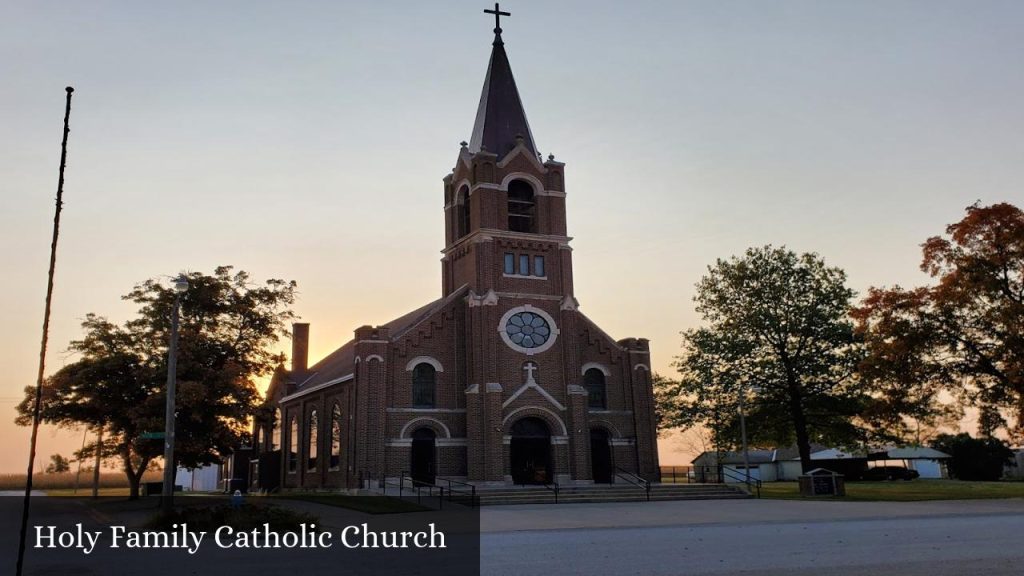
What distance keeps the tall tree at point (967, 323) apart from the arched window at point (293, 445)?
30.6 m

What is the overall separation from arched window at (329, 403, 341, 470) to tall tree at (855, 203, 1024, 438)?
24468 mm

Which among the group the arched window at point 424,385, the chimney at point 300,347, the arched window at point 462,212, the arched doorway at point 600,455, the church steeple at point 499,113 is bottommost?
the arched doorway at point 600,455

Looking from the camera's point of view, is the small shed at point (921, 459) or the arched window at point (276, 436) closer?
the arched window at point (276, 436)

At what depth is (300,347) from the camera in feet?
206

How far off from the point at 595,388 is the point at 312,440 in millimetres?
15613

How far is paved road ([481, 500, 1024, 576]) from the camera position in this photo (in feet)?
42.1

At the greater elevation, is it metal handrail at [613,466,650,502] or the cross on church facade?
the cross on church facade

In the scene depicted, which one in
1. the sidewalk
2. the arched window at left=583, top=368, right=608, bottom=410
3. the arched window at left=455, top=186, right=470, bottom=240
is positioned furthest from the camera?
the arched window at left=455, top=186, right=470, bottom=240

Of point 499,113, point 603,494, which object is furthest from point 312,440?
point 499,113

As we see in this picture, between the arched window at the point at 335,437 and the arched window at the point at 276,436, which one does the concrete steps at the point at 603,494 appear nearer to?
the arched window at the point at 335,437

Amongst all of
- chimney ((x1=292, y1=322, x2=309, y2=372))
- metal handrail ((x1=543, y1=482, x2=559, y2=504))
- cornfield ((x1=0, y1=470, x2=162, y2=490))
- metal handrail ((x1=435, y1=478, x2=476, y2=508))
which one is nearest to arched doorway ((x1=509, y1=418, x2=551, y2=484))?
metal handrail ((x1=543, y1=482, x2=559, y2=504))

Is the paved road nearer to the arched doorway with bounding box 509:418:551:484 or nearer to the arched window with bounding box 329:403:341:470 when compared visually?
the arched doorway with bounding box 509:418:551:484

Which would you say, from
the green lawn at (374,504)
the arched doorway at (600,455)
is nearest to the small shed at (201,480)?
the arched doorway at (600,455)

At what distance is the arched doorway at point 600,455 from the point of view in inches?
1629
